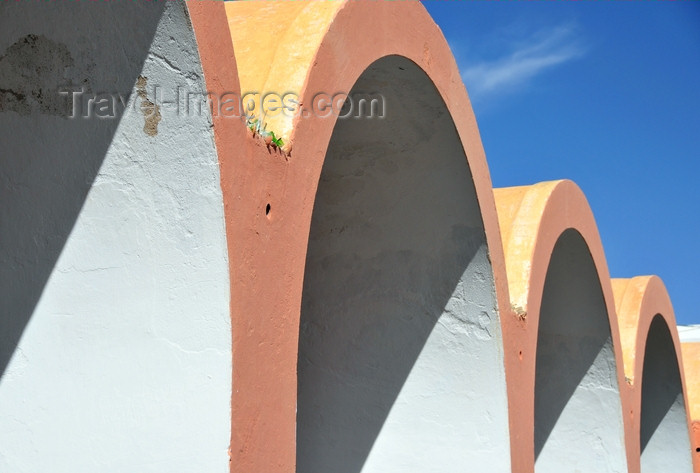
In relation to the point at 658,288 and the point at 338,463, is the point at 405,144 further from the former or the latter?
the point at 658,288

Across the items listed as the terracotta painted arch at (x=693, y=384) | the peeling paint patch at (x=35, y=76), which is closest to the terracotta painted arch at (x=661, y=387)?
the terracotta painted arch at (x=693, y=384)

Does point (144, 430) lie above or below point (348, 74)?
below

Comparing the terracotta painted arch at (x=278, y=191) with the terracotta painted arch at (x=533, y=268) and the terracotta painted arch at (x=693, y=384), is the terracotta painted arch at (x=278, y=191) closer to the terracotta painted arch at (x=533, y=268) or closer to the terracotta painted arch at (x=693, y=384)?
the terracotta painted arch at (x=533, y=268)

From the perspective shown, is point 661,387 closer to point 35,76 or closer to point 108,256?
point 108,256

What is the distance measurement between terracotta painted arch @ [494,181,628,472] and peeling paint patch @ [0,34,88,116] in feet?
8.94

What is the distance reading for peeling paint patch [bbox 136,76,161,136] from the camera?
7.56ft

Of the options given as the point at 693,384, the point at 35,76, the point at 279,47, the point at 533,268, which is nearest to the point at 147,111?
the point at 35,76

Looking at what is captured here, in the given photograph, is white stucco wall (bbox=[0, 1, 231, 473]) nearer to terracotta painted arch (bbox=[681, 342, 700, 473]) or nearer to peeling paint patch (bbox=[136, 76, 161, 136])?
peeling paint patch (bbox=[136, 76, 161, 136])

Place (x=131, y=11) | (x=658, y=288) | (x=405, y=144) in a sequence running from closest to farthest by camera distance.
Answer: (x=131, y=11), (x=405, y=144), (x=658, y=288)

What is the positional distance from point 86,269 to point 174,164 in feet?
1.28

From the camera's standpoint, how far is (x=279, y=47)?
279 centimetres

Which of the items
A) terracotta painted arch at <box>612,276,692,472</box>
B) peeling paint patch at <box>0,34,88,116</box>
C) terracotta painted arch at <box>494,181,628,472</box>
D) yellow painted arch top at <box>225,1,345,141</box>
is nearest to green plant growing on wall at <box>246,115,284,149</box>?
yellow painted arch top at <box>225,1,345,141</box>

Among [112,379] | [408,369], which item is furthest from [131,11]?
[408,369]

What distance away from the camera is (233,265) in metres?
2.25
